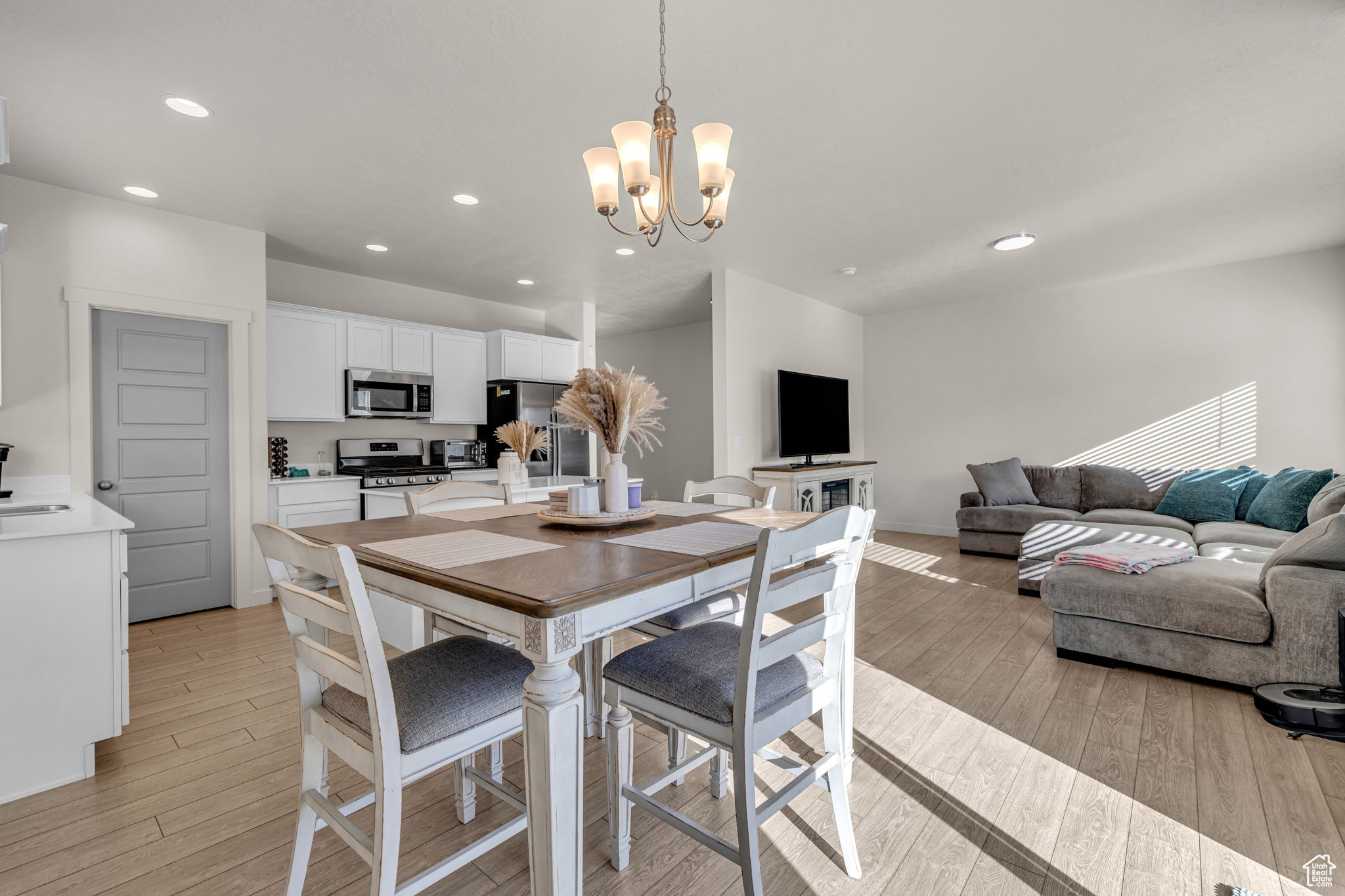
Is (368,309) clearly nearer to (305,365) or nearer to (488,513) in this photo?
(305,365)

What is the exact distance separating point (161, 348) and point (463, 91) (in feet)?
9.13

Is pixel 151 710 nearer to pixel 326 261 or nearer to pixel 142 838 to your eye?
pixel 142 838

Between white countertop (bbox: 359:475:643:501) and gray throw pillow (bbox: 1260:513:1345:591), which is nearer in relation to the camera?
gray throw pillow (bbox: 1260:513:1345:591)

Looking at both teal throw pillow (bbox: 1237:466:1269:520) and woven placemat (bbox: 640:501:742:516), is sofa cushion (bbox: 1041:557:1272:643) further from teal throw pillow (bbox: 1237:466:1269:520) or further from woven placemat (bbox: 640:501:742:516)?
teal throw pillow (bbox: 1237:466:1269:520)

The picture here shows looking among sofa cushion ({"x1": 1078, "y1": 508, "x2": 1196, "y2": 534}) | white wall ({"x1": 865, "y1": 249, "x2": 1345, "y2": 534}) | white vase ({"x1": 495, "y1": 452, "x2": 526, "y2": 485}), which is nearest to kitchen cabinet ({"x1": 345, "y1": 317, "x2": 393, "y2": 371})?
white vase ({"x1": 495, "y1": 452, "x2": 526, "y2": 485})

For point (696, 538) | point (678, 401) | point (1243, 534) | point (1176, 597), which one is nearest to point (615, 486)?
point (696, 538)

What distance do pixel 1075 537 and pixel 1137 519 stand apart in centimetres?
109

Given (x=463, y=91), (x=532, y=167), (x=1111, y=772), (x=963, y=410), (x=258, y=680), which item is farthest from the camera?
(x=963, y=410)

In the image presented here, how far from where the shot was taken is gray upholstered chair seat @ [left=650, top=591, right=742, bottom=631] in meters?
1.96

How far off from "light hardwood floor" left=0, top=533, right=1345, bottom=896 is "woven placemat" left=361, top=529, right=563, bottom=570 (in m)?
0.82

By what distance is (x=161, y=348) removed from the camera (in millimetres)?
3711

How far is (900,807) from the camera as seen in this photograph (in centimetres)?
179

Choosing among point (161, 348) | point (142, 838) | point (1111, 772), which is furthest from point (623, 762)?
point (161, 348)

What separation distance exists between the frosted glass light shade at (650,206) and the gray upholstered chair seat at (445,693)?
4.71 feet
